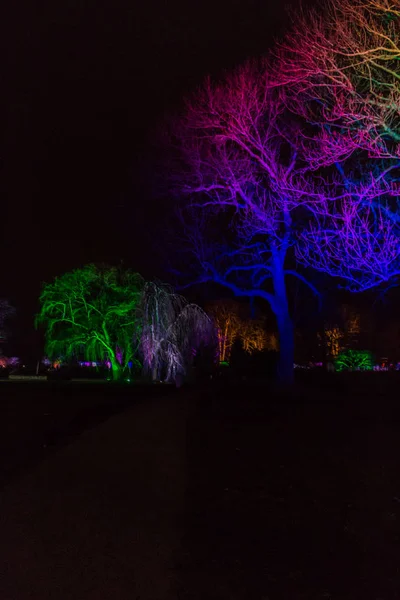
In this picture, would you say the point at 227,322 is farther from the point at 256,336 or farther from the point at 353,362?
the point at 353,362

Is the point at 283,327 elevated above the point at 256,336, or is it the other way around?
the point at 256,336

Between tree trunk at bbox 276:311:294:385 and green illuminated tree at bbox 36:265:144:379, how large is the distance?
2839cm

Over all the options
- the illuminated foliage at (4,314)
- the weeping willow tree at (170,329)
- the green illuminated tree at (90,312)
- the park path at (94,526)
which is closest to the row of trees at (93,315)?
the green illuminated tree at (90,312)

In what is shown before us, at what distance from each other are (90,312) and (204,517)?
177ft

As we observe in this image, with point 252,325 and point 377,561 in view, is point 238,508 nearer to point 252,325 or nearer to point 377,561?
point 377,561

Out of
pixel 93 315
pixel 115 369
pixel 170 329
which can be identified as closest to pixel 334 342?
pixel 115 369

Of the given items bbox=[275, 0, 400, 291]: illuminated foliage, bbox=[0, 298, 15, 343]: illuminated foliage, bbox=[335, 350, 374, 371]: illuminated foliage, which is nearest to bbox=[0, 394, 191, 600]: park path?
bbox=[275, 0, 400, 291]: illuminated foliage

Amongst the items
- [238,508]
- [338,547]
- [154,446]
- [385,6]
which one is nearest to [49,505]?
[238,508]

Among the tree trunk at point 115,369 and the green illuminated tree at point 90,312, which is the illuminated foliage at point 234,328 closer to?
the green illuminated tree at point 90,312

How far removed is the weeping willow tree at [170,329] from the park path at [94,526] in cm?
2777

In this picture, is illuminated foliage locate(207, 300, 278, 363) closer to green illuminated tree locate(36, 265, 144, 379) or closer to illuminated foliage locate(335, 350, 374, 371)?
illuminated foliage locate(335, 350, 374, 371)

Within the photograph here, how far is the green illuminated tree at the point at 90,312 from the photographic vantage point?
5872cm

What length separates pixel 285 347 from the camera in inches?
1247

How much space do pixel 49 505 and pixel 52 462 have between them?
2935mm
